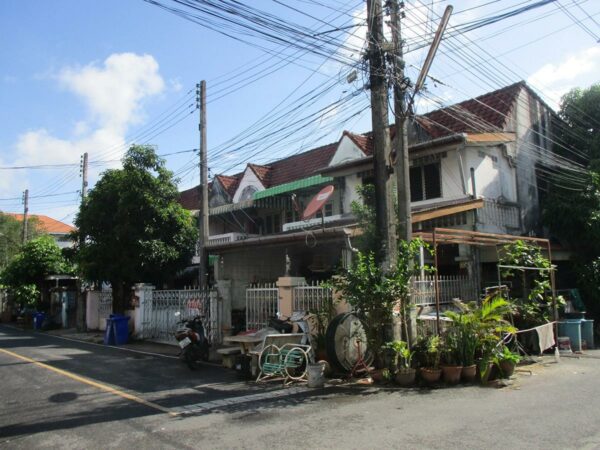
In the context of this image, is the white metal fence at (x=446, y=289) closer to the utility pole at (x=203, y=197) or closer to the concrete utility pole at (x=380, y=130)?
the concrete utility pole at (x=380, y=130)

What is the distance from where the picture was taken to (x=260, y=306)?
1241cm

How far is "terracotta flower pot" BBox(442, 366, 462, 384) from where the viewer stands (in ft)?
26.6

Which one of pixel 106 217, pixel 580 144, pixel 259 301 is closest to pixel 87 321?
pixel 106 217

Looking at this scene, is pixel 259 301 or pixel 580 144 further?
pixel 580 144

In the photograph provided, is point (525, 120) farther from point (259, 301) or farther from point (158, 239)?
point (158, 239)

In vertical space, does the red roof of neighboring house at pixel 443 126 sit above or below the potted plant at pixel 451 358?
above

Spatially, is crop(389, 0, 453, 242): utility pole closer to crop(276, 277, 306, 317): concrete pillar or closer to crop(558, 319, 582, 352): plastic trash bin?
crop(276, 277, 306, 317): concrete pillar

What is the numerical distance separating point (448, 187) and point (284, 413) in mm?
10413

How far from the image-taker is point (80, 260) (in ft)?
56.6

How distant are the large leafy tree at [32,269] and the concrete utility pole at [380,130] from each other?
20.5 m

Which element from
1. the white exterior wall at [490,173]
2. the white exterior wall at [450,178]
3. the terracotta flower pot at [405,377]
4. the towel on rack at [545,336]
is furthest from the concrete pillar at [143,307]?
the towel on rack at [545,336]

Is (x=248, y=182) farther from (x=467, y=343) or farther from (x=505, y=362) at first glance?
(x=505, y=362)

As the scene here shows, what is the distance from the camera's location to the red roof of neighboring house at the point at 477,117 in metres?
15.6

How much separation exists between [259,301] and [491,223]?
758 cm
